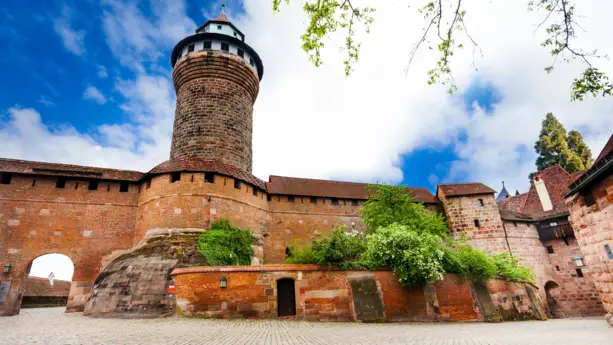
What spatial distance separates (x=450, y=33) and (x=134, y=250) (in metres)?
14.6

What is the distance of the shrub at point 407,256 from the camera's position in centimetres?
1168

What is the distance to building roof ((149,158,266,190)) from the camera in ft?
52.0

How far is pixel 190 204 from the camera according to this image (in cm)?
1509

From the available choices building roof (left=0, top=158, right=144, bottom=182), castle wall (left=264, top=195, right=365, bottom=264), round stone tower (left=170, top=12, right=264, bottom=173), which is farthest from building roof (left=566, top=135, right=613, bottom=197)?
building roof (left=0, top=158, right=144, bottom=182)

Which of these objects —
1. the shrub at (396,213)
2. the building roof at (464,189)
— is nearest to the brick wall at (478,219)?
the building roof at (464,189)

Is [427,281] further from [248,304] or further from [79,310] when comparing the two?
[79,310]

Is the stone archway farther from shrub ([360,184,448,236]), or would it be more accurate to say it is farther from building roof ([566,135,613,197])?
building roof ([566,135,613,197])

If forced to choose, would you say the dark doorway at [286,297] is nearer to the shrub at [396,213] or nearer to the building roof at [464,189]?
the shrub at [396,213]

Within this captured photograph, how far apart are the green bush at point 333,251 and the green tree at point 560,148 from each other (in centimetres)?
2389

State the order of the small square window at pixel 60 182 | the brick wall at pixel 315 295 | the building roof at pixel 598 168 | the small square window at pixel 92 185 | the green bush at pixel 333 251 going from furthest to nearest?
the small square window at pixel 92 185 < the small square window at pixel 60 182 < the green bush at pixel 333 251 < the brick wall at pixel 315 295 < the building roof at pixel 598 168

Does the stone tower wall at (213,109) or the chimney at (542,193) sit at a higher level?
the stone tower wall at (213,109)

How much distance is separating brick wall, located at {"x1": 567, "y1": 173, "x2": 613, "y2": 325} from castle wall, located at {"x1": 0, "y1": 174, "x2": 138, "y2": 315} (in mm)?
17637

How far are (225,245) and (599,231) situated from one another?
41.2 ft

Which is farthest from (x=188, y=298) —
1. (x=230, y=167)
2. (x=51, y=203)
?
(x=51, y=203)
